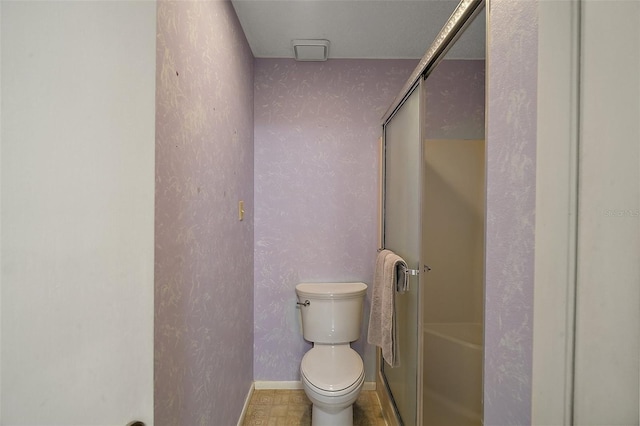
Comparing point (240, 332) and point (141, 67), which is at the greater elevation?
point (141, 67)

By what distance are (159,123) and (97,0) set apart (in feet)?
0.95

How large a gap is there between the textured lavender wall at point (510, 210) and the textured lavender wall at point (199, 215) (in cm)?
82

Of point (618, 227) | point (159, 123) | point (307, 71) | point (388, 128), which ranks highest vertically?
point (307, 71)

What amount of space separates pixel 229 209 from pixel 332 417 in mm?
1224

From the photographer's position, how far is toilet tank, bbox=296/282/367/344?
1709 mm

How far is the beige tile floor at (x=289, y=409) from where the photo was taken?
1609 millimetres

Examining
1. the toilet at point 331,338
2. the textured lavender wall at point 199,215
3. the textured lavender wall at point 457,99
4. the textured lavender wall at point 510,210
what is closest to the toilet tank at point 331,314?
the toilet at point 331,338

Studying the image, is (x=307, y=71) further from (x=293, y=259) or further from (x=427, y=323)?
(x=427, y=323)

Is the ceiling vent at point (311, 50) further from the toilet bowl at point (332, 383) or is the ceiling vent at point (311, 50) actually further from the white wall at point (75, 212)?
the toilet bowl at point (332, 383)

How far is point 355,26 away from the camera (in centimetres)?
155

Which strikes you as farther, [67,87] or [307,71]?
[307,71]

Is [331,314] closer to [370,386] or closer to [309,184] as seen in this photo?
[370,386]

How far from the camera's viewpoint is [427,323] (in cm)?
186

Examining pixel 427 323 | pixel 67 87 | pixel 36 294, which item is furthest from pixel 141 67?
pixel 427 323
